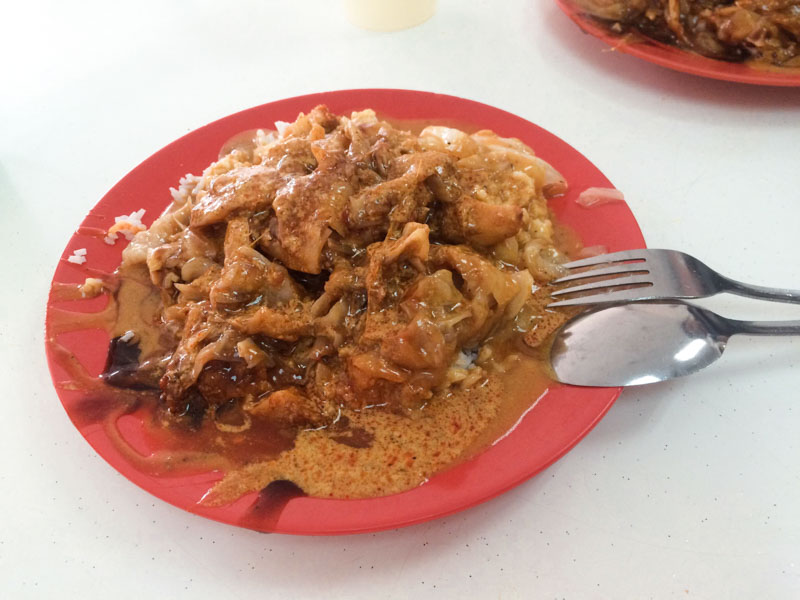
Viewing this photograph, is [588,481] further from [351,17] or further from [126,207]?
[351,17]

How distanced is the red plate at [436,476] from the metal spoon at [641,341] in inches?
3.3

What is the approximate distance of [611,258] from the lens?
6.46 feet

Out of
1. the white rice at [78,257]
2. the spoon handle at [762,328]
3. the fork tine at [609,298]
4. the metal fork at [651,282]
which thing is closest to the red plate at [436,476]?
the white rice at [78,257]

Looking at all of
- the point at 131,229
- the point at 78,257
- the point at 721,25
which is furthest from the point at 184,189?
the point at 721,25

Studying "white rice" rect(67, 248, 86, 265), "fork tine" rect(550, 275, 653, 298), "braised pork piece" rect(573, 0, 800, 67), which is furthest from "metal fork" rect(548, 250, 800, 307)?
"white rice" rect(67, 248, 86, 265)

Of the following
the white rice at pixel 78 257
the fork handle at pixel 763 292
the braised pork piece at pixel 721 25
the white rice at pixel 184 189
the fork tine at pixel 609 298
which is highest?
the braised pork piece at pixel 721 25

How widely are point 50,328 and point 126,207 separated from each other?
567mm

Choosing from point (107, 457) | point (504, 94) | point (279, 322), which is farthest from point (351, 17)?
point (107, 457)

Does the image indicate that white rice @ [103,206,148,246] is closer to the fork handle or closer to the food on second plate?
the food on second plate

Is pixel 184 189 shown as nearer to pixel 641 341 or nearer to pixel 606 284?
pixel 606 284

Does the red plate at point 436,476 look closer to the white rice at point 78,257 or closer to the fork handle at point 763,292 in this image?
the white rice at point 78,257

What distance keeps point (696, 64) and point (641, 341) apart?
157 centimetres

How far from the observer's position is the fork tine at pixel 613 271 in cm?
192

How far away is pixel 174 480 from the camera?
159 centimetres
